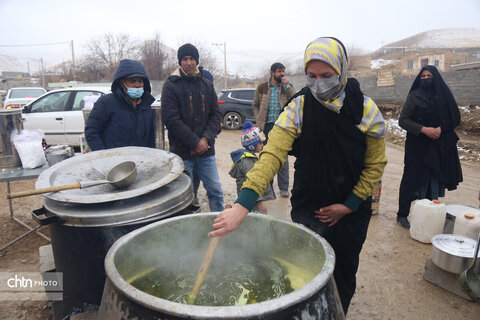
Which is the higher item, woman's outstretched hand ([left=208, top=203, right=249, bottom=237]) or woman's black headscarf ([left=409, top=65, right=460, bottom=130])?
woman's black headscarf ([left=409, top=65, right=460, bottom=130])

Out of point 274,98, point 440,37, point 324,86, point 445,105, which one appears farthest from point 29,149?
Answer: point 440,37

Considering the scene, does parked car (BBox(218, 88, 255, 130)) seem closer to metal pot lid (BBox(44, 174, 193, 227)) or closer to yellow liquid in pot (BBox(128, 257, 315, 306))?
metal pot lid (BBox(44, 174, 193, 227))

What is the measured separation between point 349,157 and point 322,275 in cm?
75

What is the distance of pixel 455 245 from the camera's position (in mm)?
2994

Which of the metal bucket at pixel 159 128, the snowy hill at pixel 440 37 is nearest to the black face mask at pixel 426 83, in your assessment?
the metal bucket at pixel 159 128

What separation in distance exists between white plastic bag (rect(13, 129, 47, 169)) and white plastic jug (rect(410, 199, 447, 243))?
4214 millimetres

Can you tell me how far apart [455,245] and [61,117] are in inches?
319

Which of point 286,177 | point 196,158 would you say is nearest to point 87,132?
point 196,158

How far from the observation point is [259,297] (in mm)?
1627

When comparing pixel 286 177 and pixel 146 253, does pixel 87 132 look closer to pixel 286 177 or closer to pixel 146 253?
pixel 146 253

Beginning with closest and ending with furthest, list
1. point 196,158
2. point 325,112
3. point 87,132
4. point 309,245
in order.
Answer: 1. point 309,245
2. point 325,112
3. point 87,132
4. point 196,158

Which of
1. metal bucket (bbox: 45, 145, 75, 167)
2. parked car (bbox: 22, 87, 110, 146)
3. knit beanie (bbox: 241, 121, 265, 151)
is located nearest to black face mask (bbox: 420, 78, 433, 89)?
knit beanie (bbox: 241, 121, 265, 151)

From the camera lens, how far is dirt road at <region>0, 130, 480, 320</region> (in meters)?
2.72

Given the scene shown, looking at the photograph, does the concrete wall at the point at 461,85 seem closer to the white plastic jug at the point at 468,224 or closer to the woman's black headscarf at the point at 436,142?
the woman's black headscarf at the point at 436,142
